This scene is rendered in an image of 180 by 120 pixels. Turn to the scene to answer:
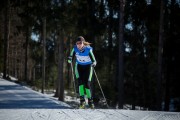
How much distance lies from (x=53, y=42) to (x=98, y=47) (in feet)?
28.8

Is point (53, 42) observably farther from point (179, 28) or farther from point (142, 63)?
point (179, 28)

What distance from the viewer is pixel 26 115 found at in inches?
191

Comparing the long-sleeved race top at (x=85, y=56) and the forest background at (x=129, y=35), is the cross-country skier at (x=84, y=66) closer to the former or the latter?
the long-sleeved race top at (x=85, y=56)

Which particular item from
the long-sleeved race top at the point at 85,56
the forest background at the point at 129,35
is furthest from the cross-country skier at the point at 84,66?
the forest background at the point at 129,35

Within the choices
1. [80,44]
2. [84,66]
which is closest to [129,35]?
[84,66]

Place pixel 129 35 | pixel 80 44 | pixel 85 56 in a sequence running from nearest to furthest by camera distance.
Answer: pixel 80 44, pixel 85 56, pixel 129 35

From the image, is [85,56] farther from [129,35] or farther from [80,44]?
[129,35]

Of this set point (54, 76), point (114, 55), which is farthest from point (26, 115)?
point (54, 76)

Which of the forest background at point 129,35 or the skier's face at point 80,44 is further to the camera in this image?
the forest background at point 129,35

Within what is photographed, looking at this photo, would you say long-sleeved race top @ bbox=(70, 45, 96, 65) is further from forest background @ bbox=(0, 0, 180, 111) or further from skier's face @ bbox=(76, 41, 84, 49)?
forest background @ bbox=(0, 0, 180, 111)

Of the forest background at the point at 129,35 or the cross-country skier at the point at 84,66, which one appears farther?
the forest background at the point at 129,35

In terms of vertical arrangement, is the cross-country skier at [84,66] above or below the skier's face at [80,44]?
below

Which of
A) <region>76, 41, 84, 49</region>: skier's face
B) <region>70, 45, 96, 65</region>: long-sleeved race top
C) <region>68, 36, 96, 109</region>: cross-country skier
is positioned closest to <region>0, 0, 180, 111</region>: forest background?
<region>68, 36, 96, 109</region>: cross-country skier

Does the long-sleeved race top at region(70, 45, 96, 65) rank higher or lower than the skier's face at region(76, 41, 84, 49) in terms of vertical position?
lower
